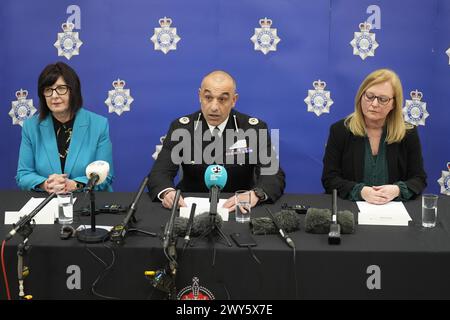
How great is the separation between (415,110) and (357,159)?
1.58 metres

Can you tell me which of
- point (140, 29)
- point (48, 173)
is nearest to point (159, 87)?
point (140, 29)

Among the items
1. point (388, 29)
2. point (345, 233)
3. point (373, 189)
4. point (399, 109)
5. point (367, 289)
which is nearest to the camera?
point (367, 289)

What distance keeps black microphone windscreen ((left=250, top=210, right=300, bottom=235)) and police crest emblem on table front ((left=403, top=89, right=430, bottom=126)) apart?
8.42 ft

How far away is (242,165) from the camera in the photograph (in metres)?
4.01

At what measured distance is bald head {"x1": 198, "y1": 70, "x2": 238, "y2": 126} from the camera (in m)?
3.89

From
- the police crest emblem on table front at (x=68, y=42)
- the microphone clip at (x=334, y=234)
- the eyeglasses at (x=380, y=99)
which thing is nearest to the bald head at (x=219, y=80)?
the eyeglasses at (x=380, y=99)

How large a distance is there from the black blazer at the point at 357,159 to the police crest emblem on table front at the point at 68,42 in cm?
239

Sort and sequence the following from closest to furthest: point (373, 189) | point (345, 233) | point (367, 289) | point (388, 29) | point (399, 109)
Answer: point (367, 289) < point (345, 233) < point (373, 189) < point (399, 109) < point (388, 29)

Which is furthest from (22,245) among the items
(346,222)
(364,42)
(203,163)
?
(364,42)

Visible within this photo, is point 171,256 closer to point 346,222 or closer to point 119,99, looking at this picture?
point 346,222

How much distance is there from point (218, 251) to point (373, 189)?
3.87 ft

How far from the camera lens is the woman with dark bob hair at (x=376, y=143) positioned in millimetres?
3814

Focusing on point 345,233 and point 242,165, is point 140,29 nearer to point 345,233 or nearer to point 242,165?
point 242,165

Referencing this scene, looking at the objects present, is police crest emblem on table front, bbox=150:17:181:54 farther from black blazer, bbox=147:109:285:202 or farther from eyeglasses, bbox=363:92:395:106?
eyeglasses, bbox=363:92:395:106
